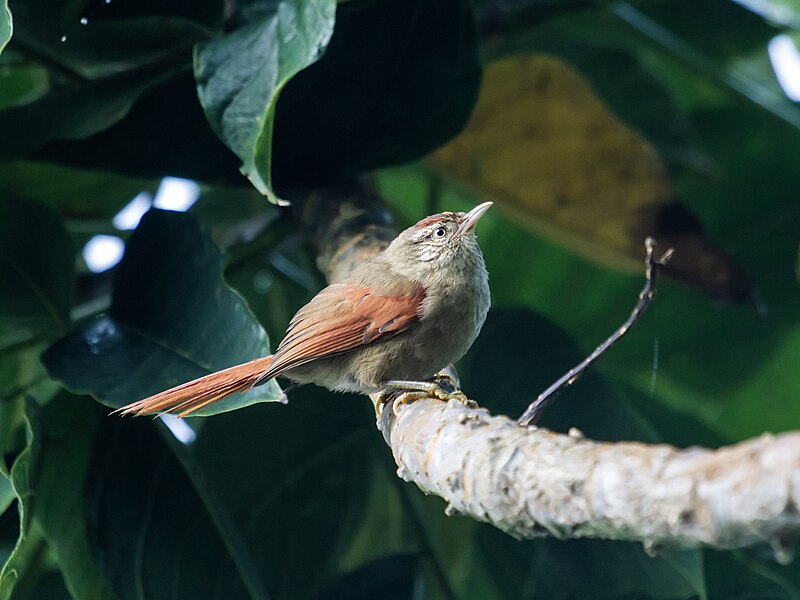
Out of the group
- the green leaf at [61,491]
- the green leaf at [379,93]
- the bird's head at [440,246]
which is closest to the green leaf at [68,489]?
the green leaf at [61,491]

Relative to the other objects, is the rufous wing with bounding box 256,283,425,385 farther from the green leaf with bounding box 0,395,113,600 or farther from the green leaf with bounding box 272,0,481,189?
the green leaf with bounding box 0,395,113,600

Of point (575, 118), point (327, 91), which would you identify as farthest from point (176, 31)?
point (575, 118)

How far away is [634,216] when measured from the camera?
296cm

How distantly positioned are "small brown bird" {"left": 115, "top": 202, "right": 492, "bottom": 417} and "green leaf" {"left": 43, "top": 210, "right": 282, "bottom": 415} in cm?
18

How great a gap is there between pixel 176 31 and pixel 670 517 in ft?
6.33

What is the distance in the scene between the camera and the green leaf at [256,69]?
6.21 feet

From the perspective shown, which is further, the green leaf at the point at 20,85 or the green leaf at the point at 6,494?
the green leaf at the point at 20,85

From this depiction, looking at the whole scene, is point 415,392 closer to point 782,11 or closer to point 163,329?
point 163,329

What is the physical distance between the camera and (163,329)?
7.25ft

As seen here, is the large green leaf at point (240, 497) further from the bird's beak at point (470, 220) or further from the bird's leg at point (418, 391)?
the bird's beak at point (470, 220)

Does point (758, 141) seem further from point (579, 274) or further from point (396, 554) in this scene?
point (396, 554)

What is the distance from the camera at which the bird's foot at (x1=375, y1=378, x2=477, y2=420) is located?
210 cm

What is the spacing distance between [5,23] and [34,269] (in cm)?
70

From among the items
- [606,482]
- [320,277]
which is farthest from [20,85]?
[606,482]
